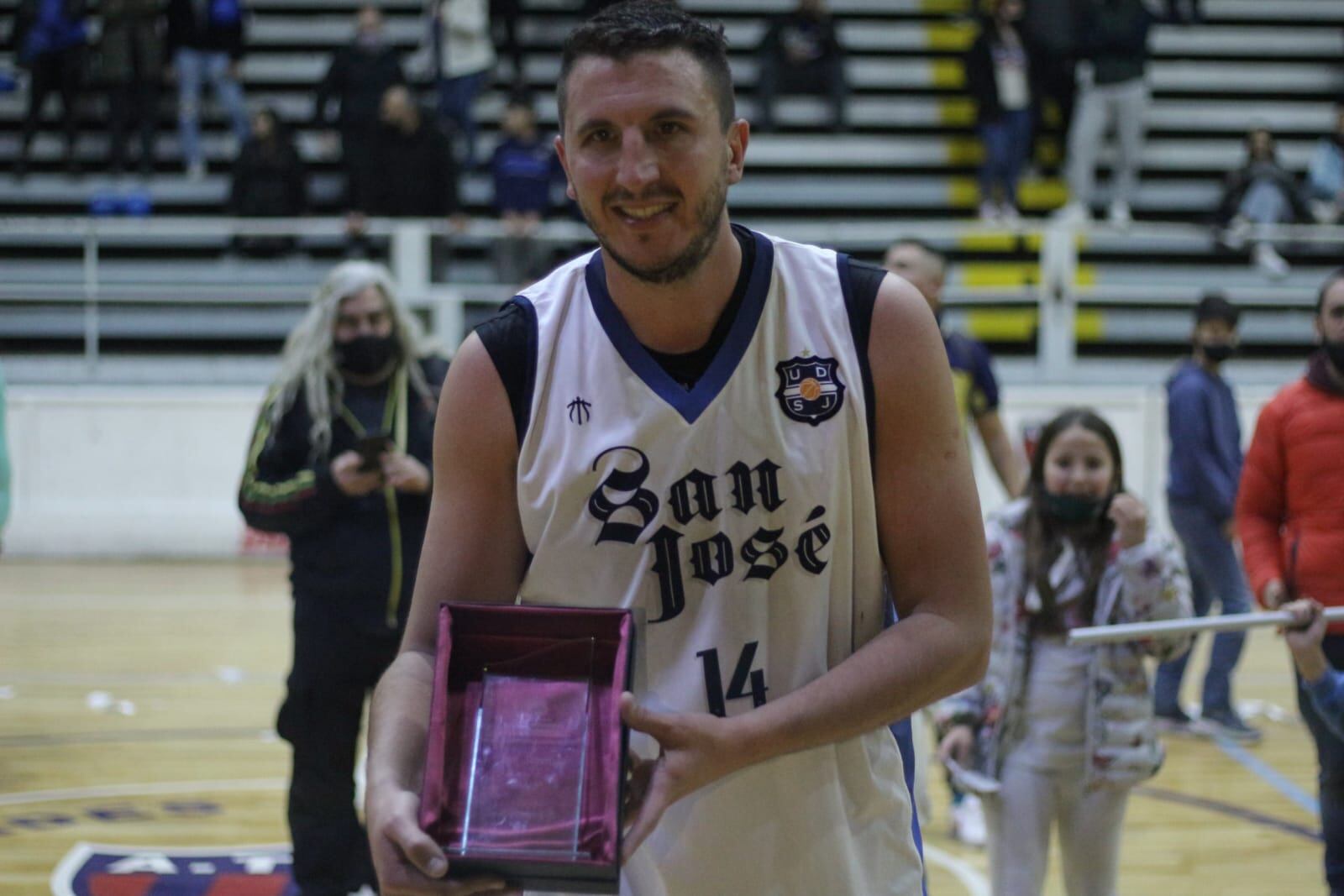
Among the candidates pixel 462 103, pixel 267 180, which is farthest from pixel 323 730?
pixel 462 103

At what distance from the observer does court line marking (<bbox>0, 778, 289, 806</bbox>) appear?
6227 mm

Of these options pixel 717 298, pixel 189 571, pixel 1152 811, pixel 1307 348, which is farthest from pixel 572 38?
pixel 1307 348

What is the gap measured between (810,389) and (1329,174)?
13.6 meters

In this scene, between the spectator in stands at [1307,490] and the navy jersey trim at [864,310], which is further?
the spectator in stands at [1307,490]

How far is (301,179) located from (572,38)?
1262cm

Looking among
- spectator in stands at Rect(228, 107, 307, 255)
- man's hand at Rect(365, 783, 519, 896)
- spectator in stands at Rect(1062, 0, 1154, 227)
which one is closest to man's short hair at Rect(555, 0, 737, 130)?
man's hand at Rect(365, 783, 519, 896)

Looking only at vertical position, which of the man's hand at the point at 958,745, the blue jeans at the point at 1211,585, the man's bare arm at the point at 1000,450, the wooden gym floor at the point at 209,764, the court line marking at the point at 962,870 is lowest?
the wooden gym floor at the point at 209,764

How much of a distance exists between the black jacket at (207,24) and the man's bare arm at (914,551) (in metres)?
14.0

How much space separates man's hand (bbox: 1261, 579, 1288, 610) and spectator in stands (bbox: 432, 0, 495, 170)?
441 inches

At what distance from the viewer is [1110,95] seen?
47.9 feet

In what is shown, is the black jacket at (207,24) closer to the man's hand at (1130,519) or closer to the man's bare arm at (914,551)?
the man's hand at (1130,519)

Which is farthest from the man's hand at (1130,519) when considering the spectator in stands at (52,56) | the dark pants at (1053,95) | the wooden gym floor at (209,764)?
the spectator in stands at (52,56)

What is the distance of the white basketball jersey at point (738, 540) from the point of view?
2.03 m

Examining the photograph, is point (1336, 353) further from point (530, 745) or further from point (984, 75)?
point (984, 75)
